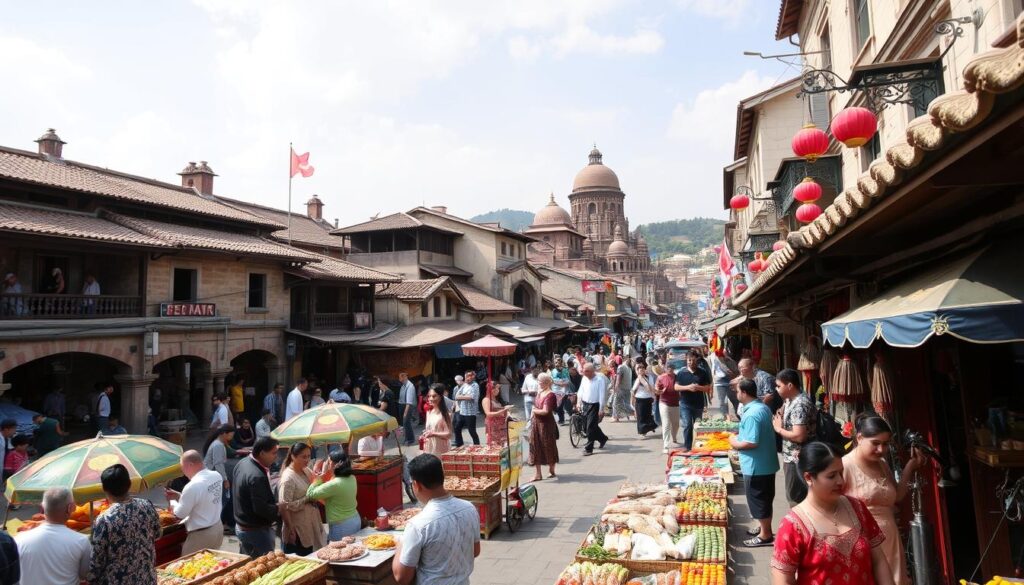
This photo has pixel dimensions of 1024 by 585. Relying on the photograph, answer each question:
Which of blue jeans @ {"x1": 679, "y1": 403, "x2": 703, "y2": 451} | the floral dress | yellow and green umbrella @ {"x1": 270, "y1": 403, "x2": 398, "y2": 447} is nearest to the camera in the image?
the floral dress

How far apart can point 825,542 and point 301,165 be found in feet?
74.9

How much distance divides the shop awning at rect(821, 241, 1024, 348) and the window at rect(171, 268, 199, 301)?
17921 millimetres

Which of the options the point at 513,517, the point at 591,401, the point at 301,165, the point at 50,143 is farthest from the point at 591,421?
the point at 50,143

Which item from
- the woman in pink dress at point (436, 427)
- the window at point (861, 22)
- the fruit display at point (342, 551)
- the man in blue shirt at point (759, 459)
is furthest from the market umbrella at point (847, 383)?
the window at point (861, 22)

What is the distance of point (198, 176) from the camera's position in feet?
85.0

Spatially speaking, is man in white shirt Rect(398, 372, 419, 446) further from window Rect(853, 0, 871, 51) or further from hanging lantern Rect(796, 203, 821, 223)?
window Rect(853, 0, 871, 51)

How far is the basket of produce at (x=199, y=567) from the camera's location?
5.26 meters

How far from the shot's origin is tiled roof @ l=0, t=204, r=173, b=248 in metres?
12.8

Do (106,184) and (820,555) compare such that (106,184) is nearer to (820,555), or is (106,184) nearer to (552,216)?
(820,555)

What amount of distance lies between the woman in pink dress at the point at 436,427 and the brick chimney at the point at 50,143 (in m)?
19.2

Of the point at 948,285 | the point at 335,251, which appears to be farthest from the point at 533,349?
the point at 948,285

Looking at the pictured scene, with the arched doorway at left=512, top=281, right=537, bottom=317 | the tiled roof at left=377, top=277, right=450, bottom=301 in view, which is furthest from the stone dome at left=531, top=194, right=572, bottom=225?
the tiled roof at left=377, top=277, right=450, bottom=301

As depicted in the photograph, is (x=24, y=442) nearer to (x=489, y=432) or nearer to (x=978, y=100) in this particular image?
(x=489, y=432)

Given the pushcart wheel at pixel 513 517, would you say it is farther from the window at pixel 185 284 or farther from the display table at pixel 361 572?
the window at pixel 185 284
